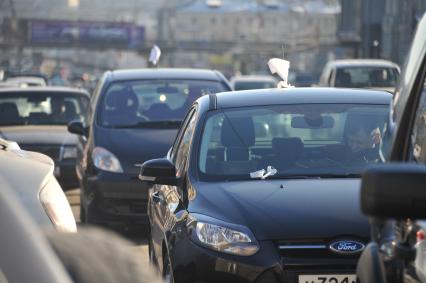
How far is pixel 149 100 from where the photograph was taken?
1337 centimetres

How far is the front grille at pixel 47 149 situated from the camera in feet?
51.2

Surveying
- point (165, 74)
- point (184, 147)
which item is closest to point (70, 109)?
point (165, 74)

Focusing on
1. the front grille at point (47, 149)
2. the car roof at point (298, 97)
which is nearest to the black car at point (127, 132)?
the front grille at point (47, 149)

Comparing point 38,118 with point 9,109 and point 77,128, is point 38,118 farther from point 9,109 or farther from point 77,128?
point 77,128

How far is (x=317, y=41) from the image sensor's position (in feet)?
470

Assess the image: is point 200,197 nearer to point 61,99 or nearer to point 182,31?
point 61,99

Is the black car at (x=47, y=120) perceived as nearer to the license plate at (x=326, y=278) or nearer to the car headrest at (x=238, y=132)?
the car headrest at (x=238, y=132)

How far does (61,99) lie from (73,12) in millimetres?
136910

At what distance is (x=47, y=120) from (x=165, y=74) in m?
4.01

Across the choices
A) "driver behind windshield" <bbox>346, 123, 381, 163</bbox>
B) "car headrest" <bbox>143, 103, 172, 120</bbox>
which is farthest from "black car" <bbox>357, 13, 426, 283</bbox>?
"car headrest" <bbox>143, 103, 172, 120</bbox>

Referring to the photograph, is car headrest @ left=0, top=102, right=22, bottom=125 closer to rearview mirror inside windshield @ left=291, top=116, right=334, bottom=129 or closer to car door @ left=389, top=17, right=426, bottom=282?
rearview mirror inside windshield @ left=291, top=116, right=334, bottom=129

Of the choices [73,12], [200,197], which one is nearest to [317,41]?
[73,12]

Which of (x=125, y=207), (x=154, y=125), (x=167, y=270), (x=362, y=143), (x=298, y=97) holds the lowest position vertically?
(x=125, y=207)

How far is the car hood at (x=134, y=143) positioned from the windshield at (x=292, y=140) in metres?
3.77
